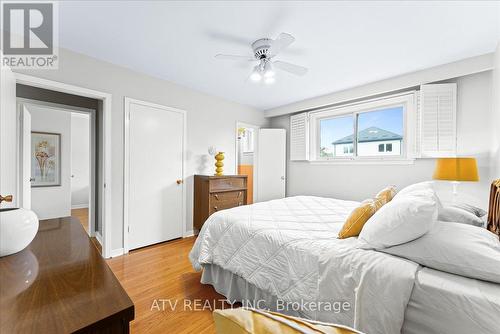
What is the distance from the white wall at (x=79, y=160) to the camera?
5965 mm

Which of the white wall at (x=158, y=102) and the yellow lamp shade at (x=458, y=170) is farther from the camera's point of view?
the white wall at (x=158, y=102)

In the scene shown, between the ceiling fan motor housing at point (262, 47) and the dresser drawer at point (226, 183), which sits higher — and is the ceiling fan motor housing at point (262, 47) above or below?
above

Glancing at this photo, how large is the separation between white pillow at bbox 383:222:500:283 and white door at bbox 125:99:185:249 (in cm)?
288

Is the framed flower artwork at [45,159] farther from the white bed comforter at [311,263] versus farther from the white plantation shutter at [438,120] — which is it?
the white plantation shutter at [438,120]

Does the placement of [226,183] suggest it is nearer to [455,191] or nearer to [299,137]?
[299,137]

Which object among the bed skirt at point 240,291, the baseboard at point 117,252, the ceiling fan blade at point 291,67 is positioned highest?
the ceiling fan blade at point 291,67

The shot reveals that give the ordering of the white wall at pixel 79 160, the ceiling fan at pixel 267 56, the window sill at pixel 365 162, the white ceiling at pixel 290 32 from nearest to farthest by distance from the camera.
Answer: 1. the white ceiling at pixel 290 32
2. the ceiling fan at pixel 267 56
3. the window sill at pixel 365 162
4. the white wall at pixel 79 160

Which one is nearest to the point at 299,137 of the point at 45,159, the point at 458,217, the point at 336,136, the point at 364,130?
the point at 336,136

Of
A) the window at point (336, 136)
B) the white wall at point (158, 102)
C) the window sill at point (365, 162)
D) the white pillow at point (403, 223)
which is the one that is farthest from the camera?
the window at point (336, 136)

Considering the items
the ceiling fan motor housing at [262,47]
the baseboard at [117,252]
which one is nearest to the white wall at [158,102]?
the baseboard at [117,252]

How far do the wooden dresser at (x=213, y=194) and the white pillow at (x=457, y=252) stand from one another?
2.53 metres

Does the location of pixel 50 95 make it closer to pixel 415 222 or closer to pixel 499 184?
pixel 415 222

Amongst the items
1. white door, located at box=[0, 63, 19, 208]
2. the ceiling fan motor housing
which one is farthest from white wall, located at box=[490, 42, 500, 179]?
white door, located at box=[0, 63, 19, 208]

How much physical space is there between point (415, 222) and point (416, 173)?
7.64 feet
